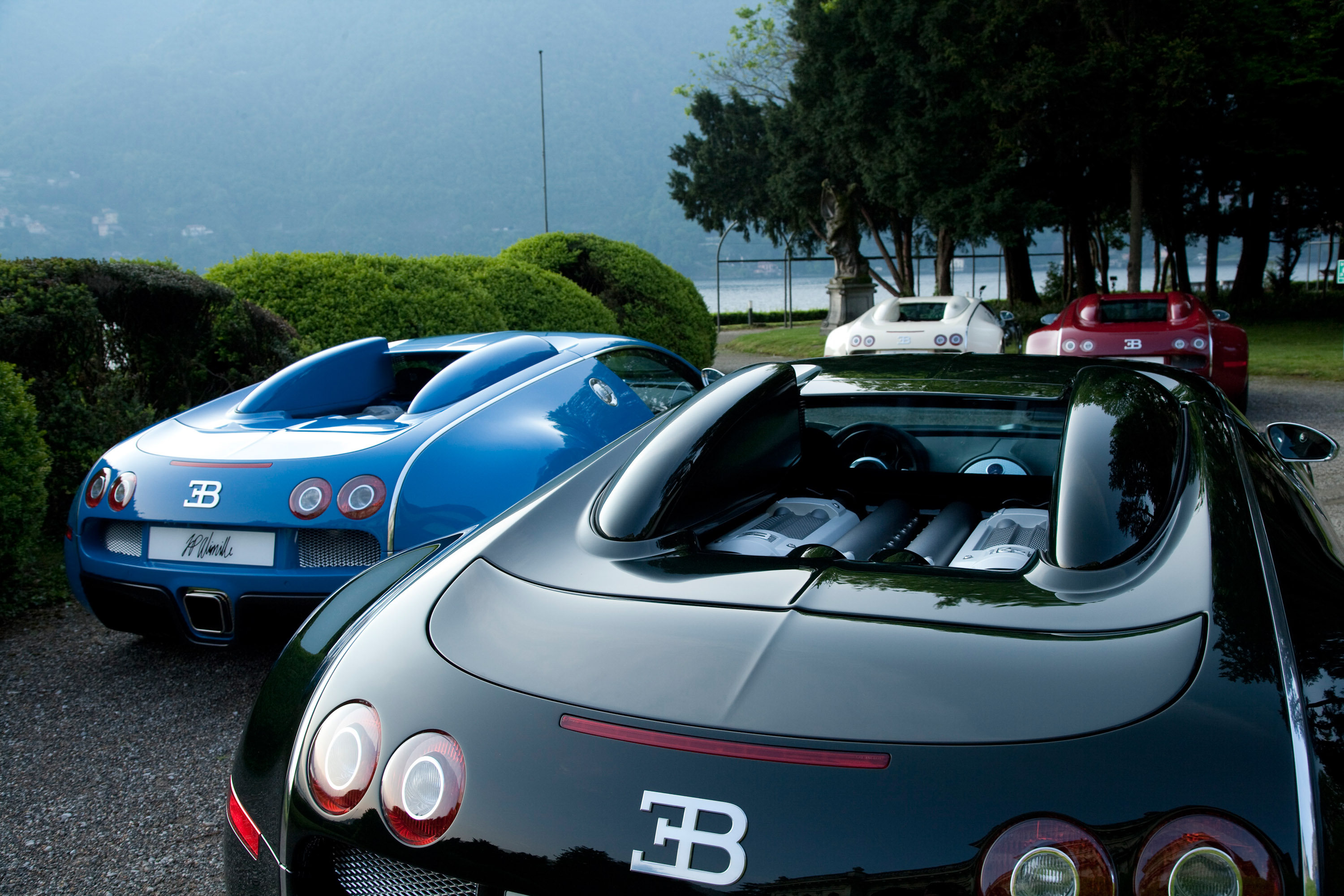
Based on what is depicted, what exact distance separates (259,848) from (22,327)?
15.4 ft

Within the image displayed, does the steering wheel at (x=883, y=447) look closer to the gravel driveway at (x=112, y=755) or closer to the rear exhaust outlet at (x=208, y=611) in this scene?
the gravel driveway at (x=112, y=755)

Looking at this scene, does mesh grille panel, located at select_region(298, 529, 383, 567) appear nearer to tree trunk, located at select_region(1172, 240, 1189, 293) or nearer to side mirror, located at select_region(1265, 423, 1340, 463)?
side mirror, located at select_region(1265, 423, 1340, 463)

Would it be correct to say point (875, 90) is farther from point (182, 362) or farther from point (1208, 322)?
point (182, 362)

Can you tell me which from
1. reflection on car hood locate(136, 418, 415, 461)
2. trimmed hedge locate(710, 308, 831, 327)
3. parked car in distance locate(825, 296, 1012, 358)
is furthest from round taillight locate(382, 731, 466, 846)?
trimmed hedge locate(710, 308, 831, 327)

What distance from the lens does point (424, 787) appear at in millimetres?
1259

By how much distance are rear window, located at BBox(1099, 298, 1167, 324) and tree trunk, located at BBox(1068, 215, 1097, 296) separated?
1673 centimetres

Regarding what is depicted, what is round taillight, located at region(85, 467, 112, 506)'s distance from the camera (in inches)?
133

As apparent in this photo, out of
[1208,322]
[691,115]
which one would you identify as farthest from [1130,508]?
[691,115]

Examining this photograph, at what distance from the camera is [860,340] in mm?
11781

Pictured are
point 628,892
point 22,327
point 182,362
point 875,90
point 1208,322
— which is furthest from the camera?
point 875,90

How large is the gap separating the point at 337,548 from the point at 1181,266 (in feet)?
108

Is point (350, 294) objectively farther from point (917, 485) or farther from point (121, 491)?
point (917, 485)

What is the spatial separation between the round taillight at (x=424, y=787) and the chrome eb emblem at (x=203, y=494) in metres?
2.27

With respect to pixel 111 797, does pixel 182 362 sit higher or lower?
higher
